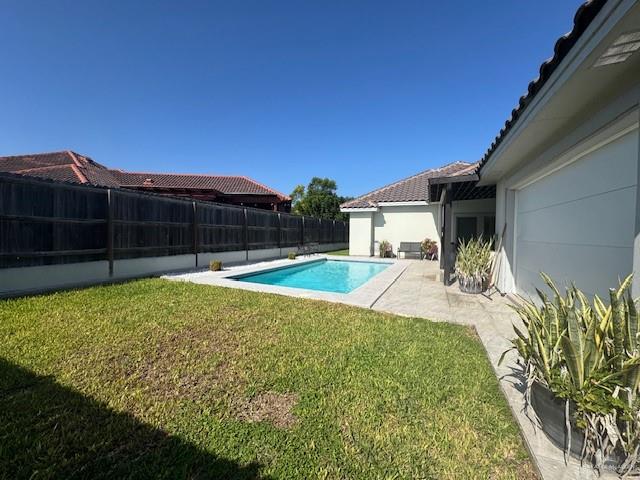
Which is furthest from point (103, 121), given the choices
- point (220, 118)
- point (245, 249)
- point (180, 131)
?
point (245, 249)

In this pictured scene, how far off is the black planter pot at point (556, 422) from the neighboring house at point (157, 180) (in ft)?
88.5

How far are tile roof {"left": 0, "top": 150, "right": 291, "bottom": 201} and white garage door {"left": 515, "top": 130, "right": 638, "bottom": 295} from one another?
81.7 feet

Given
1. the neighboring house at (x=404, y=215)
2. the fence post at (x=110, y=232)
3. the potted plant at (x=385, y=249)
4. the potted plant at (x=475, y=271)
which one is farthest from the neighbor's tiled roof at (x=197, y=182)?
the potted plant at (x=475, y=271)

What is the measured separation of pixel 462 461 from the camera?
224cm

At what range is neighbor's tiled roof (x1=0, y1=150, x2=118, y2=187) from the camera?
2125 cm

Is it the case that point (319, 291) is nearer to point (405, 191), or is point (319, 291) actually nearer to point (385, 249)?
point (385, 249)

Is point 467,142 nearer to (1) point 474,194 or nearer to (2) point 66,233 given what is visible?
(1) point 474,194

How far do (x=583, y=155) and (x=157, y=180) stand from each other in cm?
3254

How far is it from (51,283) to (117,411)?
23.4ft

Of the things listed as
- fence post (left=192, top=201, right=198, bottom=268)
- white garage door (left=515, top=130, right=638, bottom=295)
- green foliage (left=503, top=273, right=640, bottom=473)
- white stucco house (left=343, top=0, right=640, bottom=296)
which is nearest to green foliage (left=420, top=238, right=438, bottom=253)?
white stucco house (left=343, top=0, right=640, bottom=296)

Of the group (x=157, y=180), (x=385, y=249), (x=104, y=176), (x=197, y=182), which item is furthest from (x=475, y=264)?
(x=157, y=180)

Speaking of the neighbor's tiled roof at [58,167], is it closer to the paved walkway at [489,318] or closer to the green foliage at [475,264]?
the paved walkway at [489,318]

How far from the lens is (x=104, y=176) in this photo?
2511 centimetres

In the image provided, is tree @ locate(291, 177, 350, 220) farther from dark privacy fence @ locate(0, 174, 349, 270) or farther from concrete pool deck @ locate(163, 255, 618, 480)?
concrete pool deck @ locate(163, 255, 618, 480)
